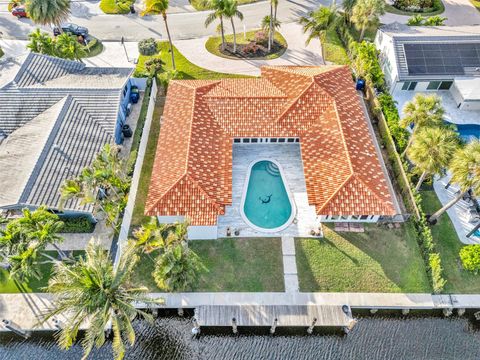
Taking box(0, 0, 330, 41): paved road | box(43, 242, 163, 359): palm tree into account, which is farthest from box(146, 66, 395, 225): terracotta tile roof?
box(0, 0, 330, 41): paved road

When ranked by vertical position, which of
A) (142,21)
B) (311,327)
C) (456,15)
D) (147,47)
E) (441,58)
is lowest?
(311,327)

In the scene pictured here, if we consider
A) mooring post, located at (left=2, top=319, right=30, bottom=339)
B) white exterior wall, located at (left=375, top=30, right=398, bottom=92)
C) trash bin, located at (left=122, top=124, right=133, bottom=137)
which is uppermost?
white exterior wall, located at (left=375, top=30, right=398, bottom=92)

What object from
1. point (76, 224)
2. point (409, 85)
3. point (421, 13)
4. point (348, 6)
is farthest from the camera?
point (421, 13)

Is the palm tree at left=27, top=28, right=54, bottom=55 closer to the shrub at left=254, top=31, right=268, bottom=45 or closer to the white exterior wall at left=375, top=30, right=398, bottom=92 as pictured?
the shrub at left=254, top=31, right=268, bottom=45

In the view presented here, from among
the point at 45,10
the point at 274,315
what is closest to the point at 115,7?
the point at 45,10

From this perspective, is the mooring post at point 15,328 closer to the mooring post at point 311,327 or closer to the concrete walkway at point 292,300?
the concrete walkway at point 292,300

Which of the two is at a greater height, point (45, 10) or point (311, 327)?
point (45, 10)

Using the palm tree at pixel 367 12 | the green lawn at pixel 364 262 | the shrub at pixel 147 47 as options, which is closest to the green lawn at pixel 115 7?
the shrub at pixel 147 47

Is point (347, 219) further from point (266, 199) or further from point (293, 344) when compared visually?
point (293, 344)
